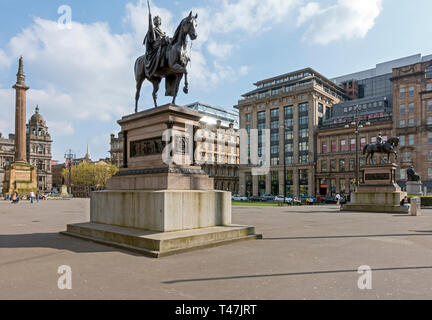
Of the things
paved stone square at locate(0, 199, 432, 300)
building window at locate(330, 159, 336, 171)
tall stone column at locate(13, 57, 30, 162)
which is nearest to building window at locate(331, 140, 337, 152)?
building window at locate(330, 159, 336, 171)

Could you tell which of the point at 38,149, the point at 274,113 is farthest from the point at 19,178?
the point at 38,149

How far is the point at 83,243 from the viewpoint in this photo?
936 centimetres

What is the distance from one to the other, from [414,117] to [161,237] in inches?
2935

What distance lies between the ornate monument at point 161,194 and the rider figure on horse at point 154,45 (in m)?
0.04

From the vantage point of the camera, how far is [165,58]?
1115 cm

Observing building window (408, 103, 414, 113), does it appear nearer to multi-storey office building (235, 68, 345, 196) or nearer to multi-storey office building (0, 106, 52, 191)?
multi-storey office building (235, 68, 345, 196)

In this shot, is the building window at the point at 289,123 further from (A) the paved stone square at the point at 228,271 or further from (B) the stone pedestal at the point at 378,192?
(A) the paved stone square at the point at 228,271

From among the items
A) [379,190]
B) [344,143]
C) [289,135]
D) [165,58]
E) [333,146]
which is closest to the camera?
[165,58]

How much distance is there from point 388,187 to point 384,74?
291 ft

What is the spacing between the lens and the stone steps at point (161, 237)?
7.66 meters

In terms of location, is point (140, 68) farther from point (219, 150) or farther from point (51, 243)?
point (219, 150)

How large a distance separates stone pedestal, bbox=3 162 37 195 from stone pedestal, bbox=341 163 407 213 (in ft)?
167

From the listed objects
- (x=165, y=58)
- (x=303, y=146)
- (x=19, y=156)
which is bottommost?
(x=19, y=156)

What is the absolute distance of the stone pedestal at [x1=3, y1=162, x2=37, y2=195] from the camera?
5134 cm
